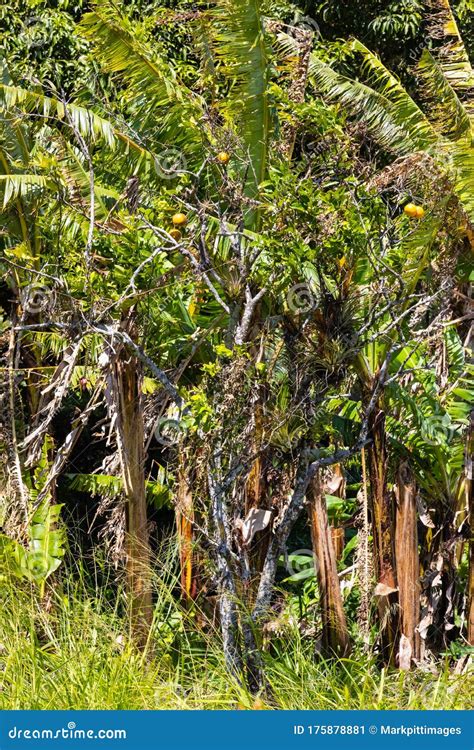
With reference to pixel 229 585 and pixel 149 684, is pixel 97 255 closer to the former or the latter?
pixel 229 585

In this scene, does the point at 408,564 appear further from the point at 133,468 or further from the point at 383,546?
the point at 133,468

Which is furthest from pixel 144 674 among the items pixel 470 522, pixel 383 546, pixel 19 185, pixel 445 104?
pixel 445 104

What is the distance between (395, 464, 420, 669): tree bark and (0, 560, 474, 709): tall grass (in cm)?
32

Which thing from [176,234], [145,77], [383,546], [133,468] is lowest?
Result: [383,546]

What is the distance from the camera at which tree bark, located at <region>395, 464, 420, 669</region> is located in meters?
6.57

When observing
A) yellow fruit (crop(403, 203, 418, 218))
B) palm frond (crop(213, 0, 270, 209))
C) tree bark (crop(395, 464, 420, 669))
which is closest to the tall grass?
tree bark (crop(395, 464, 420, 669))

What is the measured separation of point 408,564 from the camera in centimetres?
659

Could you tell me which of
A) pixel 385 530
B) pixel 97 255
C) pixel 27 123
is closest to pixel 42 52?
pixel 27 123

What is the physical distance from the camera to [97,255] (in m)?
6.00

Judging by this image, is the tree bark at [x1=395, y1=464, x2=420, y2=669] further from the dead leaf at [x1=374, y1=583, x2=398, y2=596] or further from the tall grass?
the tall grass

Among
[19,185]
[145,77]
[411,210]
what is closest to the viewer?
[411,210]

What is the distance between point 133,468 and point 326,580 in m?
1.43

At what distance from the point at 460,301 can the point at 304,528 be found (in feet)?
8.67

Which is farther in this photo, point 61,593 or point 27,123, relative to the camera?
point 27,123
